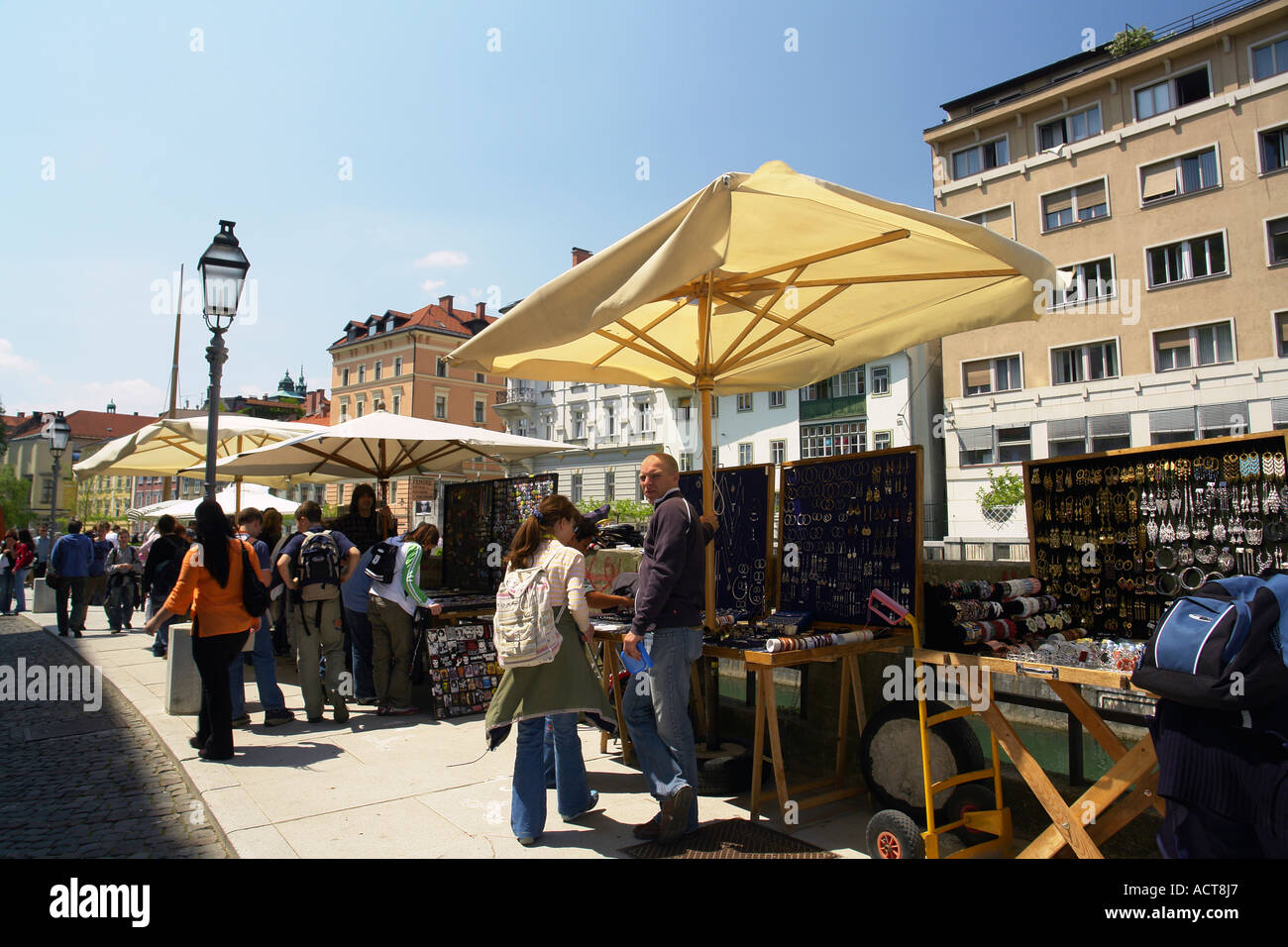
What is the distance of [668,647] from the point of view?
4.52 metres

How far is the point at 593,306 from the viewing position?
12.8 ft

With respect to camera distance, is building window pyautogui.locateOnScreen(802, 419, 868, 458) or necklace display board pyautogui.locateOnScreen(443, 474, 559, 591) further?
building window pyautogui.locateOnScreen(802, 419, 868, 458)

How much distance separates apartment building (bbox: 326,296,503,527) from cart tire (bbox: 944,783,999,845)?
6380 centimetres

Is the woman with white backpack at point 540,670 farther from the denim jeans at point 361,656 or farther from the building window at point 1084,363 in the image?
the building window at point 1084,363

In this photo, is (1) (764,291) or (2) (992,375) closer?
(1) (764,291)

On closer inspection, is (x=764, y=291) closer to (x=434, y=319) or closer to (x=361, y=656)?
(x=361, y=656)

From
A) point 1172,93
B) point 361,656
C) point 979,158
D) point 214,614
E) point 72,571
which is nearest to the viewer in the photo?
point 214,614

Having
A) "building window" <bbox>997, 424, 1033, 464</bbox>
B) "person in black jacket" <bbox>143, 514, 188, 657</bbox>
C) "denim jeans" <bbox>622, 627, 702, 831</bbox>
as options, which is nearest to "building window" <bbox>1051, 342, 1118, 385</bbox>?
"building window" <bbox>997, 424, 1033, 464</bbox>

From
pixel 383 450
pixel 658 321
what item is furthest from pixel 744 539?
pixel 383 450

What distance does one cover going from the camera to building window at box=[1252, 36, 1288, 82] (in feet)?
92.4

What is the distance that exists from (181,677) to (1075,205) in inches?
1404

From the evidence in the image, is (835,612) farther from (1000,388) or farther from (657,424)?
(657,424)

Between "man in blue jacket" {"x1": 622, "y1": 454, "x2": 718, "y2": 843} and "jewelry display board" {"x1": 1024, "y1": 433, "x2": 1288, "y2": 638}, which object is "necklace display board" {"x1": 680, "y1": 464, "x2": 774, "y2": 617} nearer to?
"man in blue jacket" {"x1": 622, "y1": 454, "x2": 718, "y2": 843}
